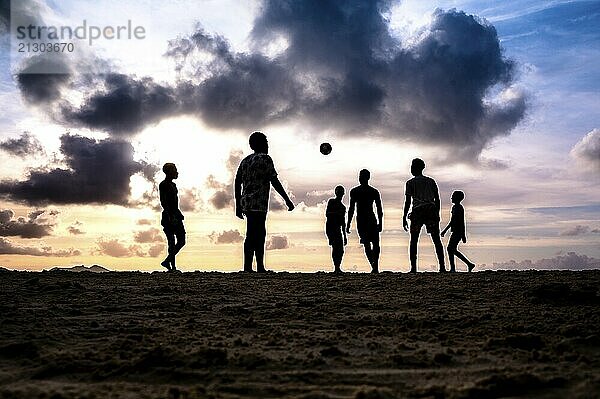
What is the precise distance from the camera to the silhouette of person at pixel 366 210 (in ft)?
36.4

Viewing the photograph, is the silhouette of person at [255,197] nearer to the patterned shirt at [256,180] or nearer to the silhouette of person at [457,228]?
the patterned shirt at [256,180]

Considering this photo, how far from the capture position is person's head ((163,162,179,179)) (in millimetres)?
11117

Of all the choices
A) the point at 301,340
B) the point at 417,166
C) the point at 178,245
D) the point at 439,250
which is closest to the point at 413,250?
the point at 439,250

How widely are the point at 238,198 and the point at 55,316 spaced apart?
176 inches

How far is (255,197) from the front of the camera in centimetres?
912

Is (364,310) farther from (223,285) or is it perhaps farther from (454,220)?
(454,220)

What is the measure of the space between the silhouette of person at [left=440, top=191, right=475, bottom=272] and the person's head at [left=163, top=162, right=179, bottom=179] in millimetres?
5867

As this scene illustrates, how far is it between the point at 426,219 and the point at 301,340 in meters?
6.78

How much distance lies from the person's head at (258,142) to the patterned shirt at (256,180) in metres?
0.15

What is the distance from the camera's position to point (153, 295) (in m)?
6.37

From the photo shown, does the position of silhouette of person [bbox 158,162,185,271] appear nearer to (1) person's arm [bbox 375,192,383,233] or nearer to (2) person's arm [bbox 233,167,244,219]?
(2) person's arm [bbox 233,167,244,219]

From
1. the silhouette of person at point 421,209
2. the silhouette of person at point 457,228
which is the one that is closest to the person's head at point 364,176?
the silhouette of person at point 421,209

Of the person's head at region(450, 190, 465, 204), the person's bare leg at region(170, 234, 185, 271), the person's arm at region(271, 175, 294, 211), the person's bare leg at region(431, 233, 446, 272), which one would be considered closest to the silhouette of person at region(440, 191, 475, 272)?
the person's head at region(450, 190, 465, 204)

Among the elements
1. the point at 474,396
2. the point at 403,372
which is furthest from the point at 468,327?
the point at 474,396
